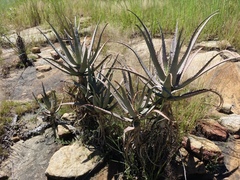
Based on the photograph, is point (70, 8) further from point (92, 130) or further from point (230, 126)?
point (230, 126)

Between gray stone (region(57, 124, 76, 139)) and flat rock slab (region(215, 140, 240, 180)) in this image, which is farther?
gray stone (region(57, 124, 76, 139))

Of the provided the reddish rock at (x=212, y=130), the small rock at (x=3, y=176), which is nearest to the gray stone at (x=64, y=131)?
the small rock at (x=3, y=176)

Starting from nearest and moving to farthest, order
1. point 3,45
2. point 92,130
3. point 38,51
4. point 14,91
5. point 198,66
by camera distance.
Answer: point 92,130 → point 198,66 → point 14,91 → point 38,51 → point 3,45

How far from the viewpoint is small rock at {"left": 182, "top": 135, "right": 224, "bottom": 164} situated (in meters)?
2.10

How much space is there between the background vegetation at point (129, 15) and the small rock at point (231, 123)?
5.26 feet

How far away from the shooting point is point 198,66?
11.0ft

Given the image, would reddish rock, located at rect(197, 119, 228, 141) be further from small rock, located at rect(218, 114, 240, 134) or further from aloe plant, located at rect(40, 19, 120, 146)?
aloe plant, located at rect(40, 19, 120, 146)

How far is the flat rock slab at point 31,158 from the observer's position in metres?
2.39

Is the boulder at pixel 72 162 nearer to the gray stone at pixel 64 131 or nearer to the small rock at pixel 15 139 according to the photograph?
the gray stone at pixel 64 131

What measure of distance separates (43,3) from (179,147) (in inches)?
200

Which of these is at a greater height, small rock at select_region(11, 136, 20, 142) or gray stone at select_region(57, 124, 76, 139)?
gray stone at select_region(57, 124, 76, 139)

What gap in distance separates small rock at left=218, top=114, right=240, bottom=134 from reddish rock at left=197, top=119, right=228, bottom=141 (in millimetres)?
84

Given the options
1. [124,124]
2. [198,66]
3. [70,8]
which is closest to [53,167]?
[124,124]

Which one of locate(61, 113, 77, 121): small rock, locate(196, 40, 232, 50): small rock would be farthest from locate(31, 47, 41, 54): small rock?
locate(196, 40, 232, 50): small rock
